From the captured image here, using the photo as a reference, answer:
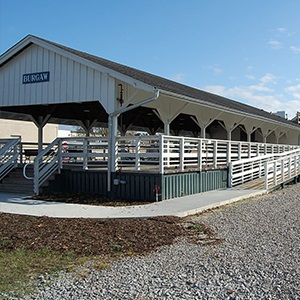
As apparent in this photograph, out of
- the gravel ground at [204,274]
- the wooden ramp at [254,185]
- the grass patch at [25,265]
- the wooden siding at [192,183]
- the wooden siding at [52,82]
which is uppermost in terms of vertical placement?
the wooden siding at [52,82]

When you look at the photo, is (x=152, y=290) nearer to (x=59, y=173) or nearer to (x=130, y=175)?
(x=130, y=175)

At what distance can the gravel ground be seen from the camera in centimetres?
411

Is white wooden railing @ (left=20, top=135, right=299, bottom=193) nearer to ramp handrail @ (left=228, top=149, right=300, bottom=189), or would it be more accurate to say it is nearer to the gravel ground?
ramp handrail @ (left=228, top=149, right=300, bottom=189)

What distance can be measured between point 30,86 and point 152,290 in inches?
404

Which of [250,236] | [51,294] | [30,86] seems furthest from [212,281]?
[30,86]

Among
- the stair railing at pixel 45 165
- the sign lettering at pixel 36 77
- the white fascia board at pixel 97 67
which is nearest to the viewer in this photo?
the white fascia board at pixel 97 67

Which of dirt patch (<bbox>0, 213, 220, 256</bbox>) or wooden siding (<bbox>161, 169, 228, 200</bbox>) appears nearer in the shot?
dirt patch (<bbox>0, 213, 220, 256</bbox>)

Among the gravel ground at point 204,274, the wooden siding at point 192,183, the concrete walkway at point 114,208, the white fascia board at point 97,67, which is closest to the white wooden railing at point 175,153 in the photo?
the wooden siding at point 192,183

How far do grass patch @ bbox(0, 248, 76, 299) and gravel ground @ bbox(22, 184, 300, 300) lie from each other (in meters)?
0.23

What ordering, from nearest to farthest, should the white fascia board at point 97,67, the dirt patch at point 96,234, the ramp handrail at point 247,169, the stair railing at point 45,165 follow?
the dirt patch at point 96,234
the white fascia board at point 97,67
the stair railing at point 45,165
the ramp handrail at point 247,169

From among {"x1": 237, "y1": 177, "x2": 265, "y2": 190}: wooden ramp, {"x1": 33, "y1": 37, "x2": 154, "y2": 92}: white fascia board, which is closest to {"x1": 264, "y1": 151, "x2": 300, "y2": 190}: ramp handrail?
{"x1": 237, "y1": 177, "x2": 265, "y2": 190}: wooden ramp

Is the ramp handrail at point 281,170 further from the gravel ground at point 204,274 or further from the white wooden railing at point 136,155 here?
the gravel ground at point 204,274

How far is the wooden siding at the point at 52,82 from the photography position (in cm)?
1157

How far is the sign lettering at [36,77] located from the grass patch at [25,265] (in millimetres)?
7823
